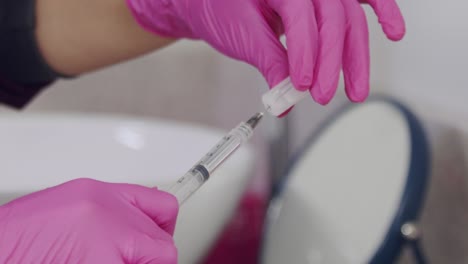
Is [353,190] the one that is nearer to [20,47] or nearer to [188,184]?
[188,184]

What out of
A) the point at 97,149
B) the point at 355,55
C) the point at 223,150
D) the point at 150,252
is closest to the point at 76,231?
the point at 150,252

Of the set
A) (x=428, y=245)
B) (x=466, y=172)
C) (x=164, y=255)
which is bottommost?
(x=428, y=245)

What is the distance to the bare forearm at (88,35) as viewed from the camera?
0.79 m

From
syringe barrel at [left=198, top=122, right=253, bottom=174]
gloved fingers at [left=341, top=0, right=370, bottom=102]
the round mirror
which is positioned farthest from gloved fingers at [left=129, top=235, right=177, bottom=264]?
the round mirror

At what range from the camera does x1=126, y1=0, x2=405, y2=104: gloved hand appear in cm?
53

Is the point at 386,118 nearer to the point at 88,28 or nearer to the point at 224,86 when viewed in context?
the point at 88,28

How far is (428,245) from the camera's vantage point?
2.78 feet

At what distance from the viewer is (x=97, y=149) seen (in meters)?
1.05

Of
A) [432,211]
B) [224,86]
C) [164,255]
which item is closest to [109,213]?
[164,255]

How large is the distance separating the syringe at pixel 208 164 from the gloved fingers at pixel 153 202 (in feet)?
0.11

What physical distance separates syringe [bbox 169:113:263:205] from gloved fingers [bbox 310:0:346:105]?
0.29 ft

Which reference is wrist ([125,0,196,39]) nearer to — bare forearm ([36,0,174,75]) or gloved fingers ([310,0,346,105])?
bare forearm ([36,0,174,75])

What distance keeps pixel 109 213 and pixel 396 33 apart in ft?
1.00

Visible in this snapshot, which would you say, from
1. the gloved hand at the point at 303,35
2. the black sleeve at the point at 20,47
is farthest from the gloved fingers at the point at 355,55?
the black sleeve at the point at 20,47
